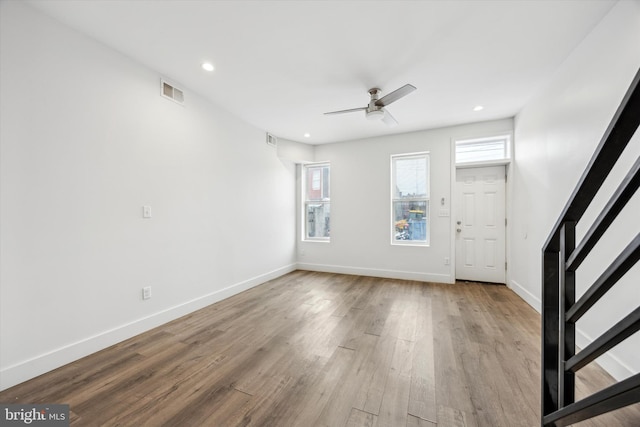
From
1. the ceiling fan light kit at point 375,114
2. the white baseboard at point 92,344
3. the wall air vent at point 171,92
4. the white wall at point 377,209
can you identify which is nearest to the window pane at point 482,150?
the white wall at point 377,209

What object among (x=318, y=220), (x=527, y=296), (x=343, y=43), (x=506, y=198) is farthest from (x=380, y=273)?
(x=343, y=43)

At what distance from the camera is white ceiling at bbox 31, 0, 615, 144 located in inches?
73.8

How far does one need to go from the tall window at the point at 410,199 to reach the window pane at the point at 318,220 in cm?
140

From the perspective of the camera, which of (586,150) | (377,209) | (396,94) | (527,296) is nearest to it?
(586,150)

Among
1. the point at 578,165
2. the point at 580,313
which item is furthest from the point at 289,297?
the point at 578,165

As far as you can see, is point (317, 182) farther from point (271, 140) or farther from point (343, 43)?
point (343, 43)

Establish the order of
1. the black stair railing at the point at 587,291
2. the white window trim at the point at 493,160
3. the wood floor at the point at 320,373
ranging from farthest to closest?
the white window trim at the point at 493,160 < the wood floor at the point at 320,373 < the black stair railing at the point at 587,291

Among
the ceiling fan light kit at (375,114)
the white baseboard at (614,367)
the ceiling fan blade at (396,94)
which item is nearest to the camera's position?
the white baseboard at (614,367)

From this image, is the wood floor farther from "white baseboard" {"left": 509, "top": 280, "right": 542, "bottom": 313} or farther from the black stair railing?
the black stair railing

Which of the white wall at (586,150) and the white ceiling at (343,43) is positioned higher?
the white ceiling at (343,43)

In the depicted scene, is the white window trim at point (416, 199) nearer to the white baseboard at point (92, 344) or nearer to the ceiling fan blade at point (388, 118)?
the ceiling fan blade at point (388, 118)

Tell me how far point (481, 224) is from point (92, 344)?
17.4 ft

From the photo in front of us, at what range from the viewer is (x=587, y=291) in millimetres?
875

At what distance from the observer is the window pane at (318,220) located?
5.40m
